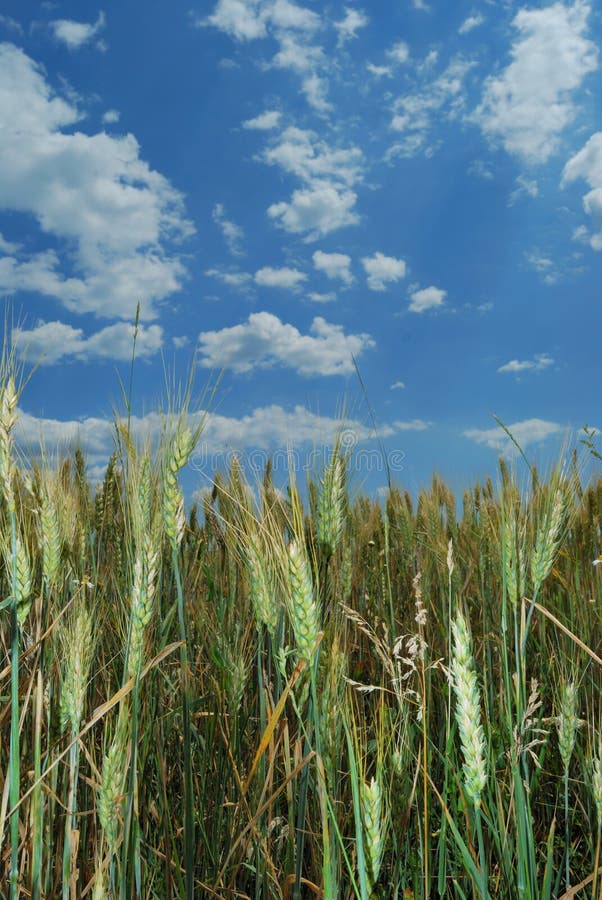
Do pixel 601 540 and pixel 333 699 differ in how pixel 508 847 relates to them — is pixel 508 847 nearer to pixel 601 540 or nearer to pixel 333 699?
pixel 333 699

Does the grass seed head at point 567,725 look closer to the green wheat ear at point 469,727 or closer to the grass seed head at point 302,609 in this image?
the green wheat ear at point 469,727

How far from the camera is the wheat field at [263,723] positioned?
1277mm

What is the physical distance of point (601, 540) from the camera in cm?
370

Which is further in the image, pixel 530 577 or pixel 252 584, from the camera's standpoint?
pixel 530 577

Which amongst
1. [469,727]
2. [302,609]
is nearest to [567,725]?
[469,727]

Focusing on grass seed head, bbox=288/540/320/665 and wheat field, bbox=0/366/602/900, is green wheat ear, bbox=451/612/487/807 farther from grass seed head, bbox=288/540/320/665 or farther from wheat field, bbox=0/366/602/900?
grass seed head, bbox=288/540/320/665

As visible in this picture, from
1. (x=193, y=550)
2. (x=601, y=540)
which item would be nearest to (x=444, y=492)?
(x=601, y=540)

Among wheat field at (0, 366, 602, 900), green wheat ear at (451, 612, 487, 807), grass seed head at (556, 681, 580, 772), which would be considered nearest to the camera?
green wheat ear at (451, 612, 487, 807)

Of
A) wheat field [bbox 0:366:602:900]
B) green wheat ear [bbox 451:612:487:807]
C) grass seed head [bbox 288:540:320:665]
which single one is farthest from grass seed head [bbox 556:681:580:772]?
grass seed head [bbox 288:540:320:665]

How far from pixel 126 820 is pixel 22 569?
0.51 metres

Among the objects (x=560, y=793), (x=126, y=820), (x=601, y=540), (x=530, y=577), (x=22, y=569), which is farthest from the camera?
(x=601, y=540)

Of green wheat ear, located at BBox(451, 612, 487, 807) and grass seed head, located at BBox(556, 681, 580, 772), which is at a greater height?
green wheat ear, located at BBox(451, 612, 487, 807)

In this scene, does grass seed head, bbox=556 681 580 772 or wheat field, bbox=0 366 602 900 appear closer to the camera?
wheat field, bbox=0 366 602 900

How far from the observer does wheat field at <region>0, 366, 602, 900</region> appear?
1.28 meters
